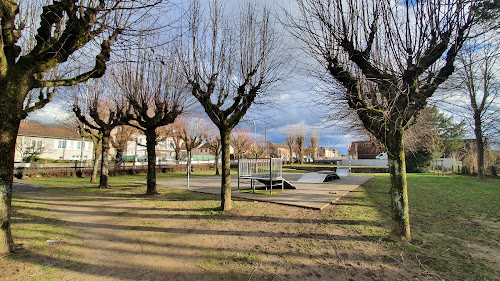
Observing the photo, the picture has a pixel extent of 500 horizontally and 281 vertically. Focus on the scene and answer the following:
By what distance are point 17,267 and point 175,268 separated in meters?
2.01

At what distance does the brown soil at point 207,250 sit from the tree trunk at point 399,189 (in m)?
0.54

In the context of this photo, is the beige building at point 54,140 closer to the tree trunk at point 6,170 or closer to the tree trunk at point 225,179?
the tree trunk at point 225,179

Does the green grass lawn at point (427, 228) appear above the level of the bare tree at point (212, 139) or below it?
below

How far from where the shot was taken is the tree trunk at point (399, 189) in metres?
4.09

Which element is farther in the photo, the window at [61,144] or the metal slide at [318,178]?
the window at [61,144]

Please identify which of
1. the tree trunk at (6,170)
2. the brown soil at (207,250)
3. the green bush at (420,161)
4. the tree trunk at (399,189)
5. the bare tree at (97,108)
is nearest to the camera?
the brown soil at (207,250)

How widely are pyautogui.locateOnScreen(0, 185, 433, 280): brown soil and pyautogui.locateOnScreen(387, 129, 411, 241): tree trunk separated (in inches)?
21.3

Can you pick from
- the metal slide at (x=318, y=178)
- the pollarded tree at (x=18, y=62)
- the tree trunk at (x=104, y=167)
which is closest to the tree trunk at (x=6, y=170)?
the pollarded tree at (x=18, y=62)

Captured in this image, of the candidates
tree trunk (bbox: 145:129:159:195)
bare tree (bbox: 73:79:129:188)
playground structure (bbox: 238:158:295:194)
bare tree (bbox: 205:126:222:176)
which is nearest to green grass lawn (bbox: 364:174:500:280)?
playground structure (bbox: 238:158:295:194)

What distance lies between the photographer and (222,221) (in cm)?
526

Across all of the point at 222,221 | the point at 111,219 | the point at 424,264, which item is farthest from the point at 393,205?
the point at 111,219

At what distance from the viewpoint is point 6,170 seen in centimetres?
335

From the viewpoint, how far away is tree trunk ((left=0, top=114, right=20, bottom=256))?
328 centimetres

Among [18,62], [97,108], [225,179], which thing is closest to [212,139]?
[97,108]
